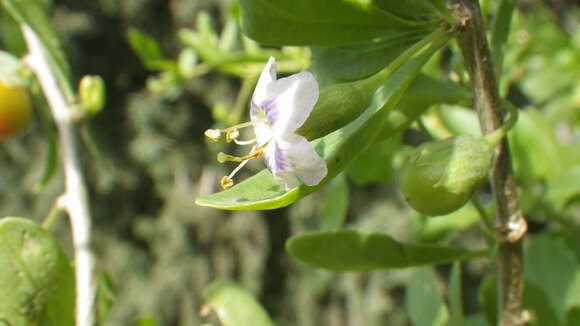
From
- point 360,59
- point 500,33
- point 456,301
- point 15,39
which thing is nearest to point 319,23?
point 360,59

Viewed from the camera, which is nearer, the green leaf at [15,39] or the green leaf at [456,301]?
the green leaf at [456,301]

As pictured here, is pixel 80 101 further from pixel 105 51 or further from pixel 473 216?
pixel 105 51

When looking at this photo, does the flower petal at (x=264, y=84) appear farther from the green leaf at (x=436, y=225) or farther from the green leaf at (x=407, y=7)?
the green leaf at (x=436, y=225)

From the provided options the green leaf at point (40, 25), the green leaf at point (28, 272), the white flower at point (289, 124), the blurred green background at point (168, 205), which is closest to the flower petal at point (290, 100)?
the white flower at point (289, 124)

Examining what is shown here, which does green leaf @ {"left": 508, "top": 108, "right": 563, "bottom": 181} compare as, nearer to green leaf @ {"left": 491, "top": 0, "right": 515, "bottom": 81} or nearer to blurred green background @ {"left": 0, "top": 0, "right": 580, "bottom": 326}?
green leaf @ {"left": 491, "top": 0, "right": 515, "bottom": 81}

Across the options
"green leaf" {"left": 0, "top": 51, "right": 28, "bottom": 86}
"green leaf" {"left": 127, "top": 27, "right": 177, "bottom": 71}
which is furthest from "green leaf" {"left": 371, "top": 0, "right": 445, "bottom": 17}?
"green leaf" {"left": 127, "top": 27, "right": 177, "bottom": 71}

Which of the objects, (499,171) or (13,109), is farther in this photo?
(13,109)

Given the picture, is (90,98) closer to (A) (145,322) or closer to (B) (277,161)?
(A) (145,322)
